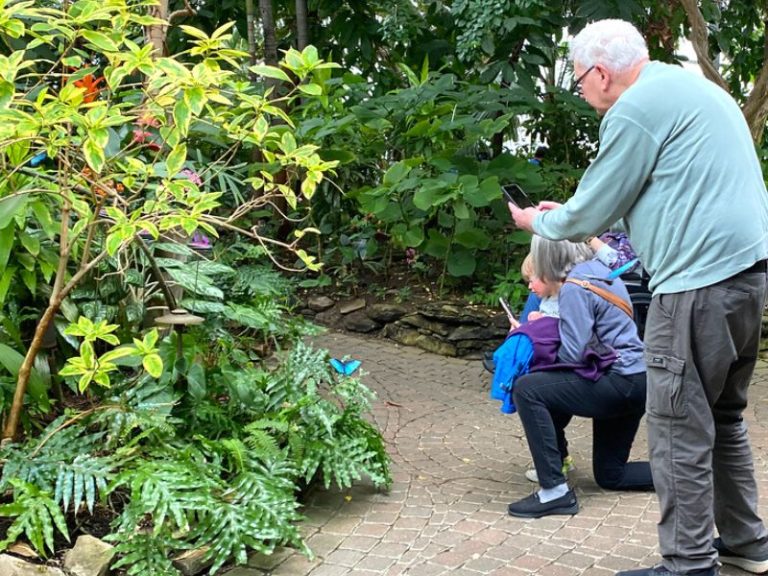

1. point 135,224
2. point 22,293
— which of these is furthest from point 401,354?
point 135,224

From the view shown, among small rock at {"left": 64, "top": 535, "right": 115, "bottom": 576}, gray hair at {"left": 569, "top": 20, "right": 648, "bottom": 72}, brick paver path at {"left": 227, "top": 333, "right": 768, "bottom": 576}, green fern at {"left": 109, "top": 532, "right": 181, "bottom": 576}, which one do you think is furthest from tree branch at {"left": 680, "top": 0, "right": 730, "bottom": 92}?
small rock at {"left": 64, "top": 535, "right": 115, "bottom": 576}

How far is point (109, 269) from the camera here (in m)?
4.59

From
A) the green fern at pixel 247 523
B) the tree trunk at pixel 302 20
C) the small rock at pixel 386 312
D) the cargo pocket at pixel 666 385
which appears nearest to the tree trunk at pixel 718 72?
the small rock at pixel 386 312

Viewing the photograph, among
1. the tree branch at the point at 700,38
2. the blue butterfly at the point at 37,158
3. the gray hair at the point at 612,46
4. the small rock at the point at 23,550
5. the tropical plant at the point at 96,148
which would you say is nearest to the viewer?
the gray hair at the point at 612,46

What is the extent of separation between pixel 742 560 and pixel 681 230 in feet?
4.35

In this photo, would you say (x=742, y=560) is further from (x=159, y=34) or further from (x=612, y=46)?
(x=159, y=34)

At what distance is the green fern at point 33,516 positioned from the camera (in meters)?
3.28

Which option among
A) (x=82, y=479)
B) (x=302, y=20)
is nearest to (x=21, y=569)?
(x=82, y=479)

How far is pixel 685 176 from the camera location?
9.53ft

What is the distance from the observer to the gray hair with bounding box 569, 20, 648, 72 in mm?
3031

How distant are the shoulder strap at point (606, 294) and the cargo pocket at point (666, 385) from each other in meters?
0.85

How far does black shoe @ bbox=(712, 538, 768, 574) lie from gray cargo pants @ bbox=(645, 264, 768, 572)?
32 centimetres

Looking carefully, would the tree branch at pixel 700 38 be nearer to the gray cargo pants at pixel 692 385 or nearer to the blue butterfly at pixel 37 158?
the gray cargo pants at pixel 692 385

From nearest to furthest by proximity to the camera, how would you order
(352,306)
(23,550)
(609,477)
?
(23,550), (609,477), (352,306)
